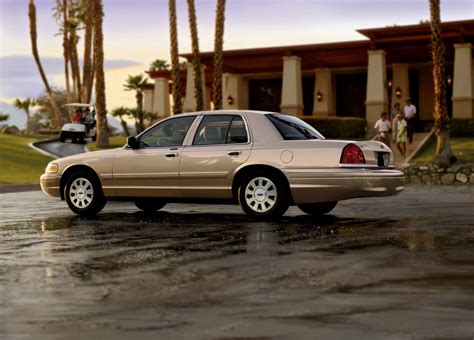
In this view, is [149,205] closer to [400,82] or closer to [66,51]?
[400,82]

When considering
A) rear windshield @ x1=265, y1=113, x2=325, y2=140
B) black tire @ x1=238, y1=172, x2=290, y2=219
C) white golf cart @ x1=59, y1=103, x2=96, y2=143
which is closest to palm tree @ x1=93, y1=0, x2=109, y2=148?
white golf cart @ x1=59, y1=103, x2=96, y2=143

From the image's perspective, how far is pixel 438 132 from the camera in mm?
25984

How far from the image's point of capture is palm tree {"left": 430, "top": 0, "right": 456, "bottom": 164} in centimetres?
2528

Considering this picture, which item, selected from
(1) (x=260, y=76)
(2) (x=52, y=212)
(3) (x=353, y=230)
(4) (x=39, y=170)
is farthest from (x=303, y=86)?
(3) (x=353, y=230)

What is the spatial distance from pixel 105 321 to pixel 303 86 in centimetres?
4482

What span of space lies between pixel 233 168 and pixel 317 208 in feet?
5.87

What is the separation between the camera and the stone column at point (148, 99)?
55375 mm

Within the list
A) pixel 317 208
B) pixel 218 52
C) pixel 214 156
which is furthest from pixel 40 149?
pixel 214 156

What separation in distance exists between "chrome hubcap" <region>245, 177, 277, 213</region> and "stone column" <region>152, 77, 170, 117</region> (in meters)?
38.4

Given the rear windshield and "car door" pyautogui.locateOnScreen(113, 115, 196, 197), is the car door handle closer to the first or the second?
the rear windshield

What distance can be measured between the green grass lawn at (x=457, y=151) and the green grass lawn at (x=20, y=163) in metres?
13.2

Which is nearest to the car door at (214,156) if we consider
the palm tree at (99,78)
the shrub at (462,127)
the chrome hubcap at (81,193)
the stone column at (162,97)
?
the chrome hubcap at (81,193)

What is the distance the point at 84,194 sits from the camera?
42.7 feet

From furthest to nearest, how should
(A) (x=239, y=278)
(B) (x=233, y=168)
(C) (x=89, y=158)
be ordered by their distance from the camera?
(C) (x=89, y=158) < (B) (x=233, y=168) < (A) (x=239, y=278)
